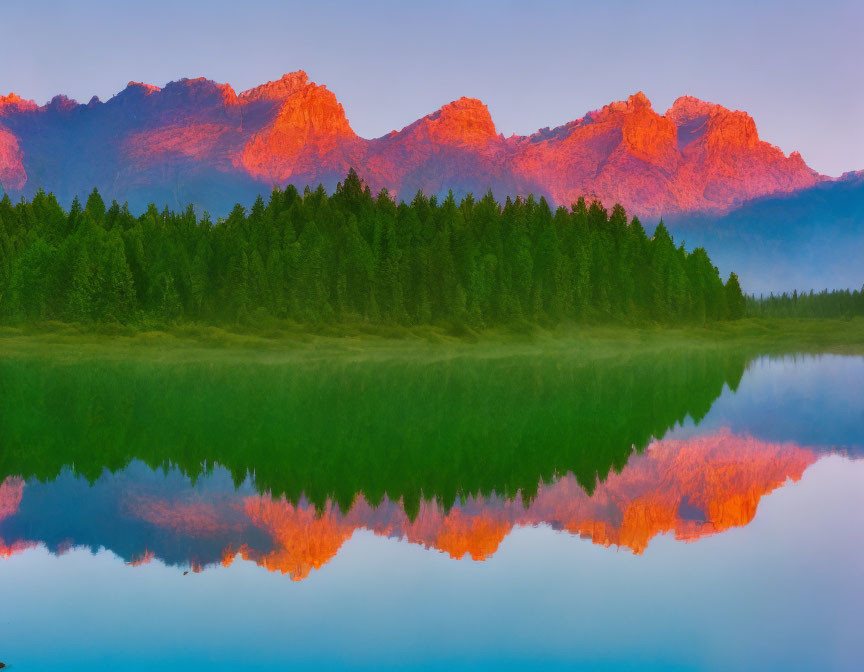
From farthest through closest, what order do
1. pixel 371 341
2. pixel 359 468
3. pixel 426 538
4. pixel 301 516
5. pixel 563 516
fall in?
1. pixel 371 341
2. pixel 359 468
3. pixel 563 516
4. pixel 301 516
5. pixel 426 538

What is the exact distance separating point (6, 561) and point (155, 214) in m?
126

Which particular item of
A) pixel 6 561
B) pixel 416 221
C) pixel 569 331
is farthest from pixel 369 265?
pixel 6 561

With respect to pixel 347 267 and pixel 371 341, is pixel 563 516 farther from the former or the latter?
pixel 347 267

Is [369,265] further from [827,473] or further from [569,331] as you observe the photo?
[827,473]

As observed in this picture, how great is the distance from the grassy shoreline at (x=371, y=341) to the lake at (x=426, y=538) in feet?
183

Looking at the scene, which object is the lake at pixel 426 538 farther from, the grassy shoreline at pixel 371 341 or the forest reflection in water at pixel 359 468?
the grassy shoreline at pixel 371 341

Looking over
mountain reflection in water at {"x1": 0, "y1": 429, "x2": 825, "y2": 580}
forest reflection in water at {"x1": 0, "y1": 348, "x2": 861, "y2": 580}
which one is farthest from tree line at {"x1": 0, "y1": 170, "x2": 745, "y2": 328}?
mountain reflection in water at {"x1": 0, "y1": 429, "x2": 825, "y2": 580}

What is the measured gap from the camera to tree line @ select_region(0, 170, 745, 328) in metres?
112

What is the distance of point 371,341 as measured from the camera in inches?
4242

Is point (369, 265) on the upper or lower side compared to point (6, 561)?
upper

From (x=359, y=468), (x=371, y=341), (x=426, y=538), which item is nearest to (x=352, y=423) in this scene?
(x=359, y=468)

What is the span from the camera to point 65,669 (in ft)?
44.8

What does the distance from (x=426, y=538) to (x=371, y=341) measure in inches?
3469

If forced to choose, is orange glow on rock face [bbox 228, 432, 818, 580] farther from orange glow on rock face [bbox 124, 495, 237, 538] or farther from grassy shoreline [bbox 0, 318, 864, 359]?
grassy shoreline [bbox 0, 318, 864, 359]
